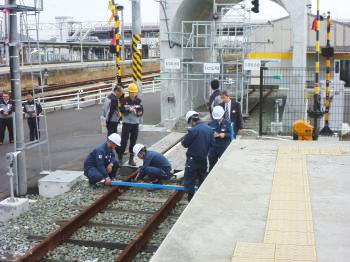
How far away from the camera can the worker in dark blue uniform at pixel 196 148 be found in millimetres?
8109

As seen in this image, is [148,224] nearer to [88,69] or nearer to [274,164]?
[274,164]

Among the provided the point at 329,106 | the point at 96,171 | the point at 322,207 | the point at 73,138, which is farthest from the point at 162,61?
the point at 322,207

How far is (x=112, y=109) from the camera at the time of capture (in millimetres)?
11852

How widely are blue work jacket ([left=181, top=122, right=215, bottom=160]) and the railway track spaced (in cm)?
107

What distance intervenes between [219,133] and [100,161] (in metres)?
2.30

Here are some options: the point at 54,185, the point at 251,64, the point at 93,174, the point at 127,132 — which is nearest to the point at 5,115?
the point at 127,132

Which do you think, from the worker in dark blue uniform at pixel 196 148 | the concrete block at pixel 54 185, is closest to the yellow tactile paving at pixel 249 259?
the worker in dark blue uniform at pixel 196 148

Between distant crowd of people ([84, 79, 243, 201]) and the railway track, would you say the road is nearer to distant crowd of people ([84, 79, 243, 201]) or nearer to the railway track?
distant crowd of people ([84, 79, 243, 201])

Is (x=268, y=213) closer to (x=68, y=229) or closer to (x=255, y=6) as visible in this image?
(x=68, y=229)

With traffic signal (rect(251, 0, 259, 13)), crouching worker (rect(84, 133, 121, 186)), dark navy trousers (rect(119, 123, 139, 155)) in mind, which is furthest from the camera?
traffic signal (rect(251, 0, 259, 13))

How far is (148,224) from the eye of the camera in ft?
24.4

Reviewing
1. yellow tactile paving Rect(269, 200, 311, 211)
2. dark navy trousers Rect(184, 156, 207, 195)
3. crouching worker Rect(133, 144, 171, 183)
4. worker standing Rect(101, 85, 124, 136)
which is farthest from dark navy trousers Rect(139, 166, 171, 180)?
yellow tactile paving Rect(269, 200, 311, 211)

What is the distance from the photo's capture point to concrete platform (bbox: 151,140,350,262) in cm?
457

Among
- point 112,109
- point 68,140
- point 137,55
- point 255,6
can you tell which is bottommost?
point 68,140
